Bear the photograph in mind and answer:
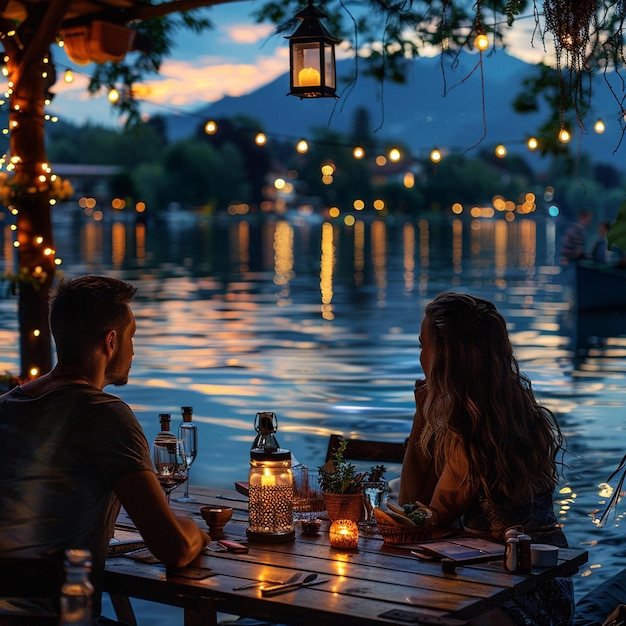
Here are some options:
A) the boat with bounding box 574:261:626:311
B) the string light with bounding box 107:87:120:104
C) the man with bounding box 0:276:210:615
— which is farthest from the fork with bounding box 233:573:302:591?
the boat with bounding box 574:261:626:311

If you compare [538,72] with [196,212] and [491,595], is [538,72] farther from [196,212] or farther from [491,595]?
[196,212]

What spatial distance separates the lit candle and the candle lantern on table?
99.5 inches

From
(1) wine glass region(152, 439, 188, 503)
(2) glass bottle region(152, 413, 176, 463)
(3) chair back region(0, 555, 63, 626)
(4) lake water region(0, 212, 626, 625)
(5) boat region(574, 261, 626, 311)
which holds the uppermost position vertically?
(2) glass bottle region(152, 413, 176, 463)

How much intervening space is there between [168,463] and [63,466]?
70cm

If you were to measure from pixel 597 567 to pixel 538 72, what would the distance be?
26.0ft

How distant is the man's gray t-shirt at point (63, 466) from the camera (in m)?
3.20

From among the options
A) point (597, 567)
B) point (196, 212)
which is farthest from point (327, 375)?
point (196, 212)

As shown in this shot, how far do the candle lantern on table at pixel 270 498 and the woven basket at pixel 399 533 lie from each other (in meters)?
0.29

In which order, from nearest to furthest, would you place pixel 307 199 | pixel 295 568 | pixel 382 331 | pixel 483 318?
pixel 295 568
pixel 483 318
pixel 382 331
pixel 307 199

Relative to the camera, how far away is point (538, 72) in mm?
13141

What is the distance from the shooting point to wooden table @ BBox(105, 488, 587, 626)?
2.97 m

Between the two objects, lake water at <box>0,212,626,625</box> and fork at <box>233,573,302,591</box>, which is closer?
fork at <box>233,573,302,591</box>

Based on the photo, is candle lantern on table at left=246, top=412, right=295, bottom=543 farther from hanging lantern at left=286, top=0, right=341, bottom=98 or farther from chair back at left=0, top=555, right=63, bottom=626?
hanging lantern at left=286, top=0, right=341, bottom=98

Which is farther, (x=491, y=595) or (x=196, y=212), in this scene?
(x=196, y=212)
